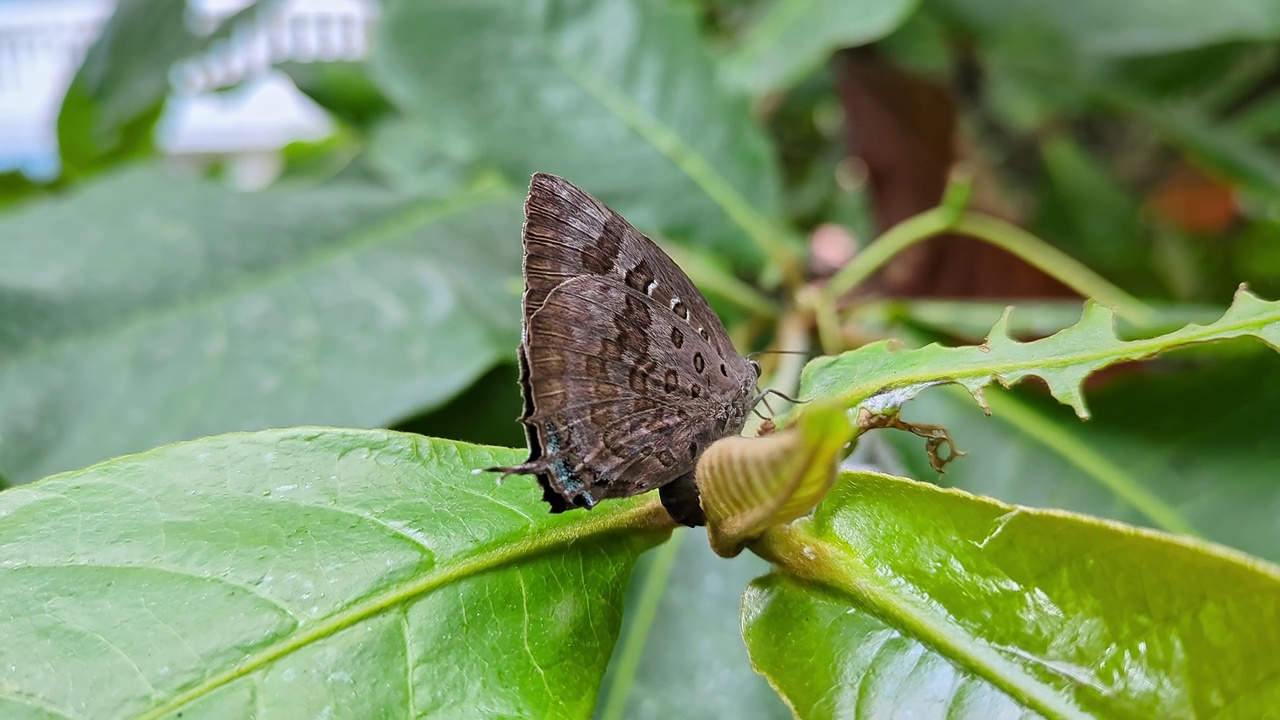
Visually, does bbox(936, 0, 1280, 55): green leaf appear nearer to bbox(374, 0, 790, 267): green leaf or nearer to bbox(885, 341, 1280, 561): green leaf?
bbox(374, 0, 790, 267): green leaf

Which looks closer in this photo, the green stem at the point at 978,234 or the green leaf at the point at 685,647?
the green leaf at the point at 685,647

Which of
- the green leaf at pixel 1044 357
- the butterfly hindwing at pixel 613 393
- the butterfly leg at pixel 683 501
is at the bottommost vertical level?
the butterfly leg at pixel 683 501

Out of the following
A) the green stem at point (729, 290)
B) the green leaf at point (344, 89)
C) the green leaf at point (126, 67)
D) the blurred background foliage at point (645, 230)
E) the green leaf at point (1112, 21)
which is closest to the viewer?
the blurred background foliage at point (645, 230)

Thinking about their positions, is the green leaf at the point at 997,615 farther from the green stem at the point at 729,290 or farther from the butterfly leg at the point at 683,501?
the green stem at the point at 729,290

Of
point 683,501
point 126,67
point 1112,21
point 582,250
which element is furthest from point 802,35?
point 126,67

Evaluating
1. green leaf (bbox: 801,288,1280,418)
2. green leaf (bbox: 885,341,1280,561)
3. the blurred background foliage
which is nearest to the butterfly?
green leaf (bbox: 801,288,1280,418)

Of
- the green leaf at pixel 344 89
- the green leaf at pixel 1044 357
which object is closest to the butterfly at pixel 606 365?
the green leaf at pixel 1044 357

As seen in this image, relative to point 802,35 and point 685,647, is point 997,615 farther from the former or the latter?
point 802,35
